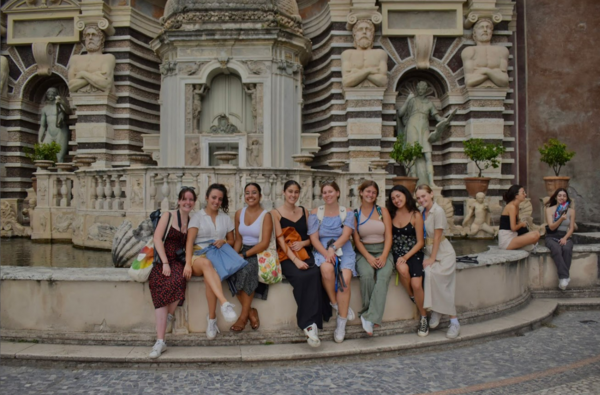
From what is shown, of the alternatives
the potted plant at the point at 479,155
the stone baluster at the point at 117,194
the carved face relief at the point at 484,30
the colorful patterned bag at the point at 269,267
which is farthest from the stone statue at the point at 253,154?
the colorful patterned bag at the point at 269,267

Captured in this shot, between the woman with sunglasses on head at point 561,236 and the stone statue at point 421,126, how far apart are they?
775 centimetres

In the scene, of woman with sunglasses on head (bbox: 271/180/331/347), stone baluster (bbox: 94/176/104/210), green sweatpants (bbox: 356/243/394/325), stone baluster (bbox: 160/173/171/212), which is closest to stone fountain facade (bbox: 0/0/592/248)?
stone baluster (bbox: 94/176/104/210)

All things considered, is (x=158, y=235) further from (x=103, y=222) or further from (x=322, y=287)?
(x=103, y=222)

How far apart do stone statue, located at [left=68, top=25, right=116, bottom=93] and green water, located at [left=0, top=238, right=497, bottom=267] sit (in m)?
6.44

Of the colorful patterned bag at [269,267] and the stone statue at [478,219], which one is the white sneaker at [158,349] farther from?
the stone statue at [478,219]

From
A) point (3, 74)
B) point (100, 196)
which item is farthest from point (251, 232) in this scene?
point (3, 74)

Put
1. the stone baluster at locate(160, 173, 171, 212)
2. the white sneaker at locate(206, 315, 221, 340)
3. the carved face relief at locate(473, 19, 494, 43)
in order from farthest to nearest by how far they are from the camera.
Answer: the carved face relief at locate(473, 19, 494, 43) → the stone baluster at locate(160, 173, 171, 212) → the white sneaker at locate(206, 315, 221, 340)

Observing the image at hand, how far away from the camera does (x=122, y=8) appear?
643 inches

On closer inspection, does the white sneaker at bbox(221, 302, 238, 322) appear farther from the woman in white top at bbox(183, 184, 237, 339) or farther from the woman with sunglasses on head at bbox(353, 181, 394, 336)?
the woman with sunglasses on head at bbox(353, 181, 394, 336)

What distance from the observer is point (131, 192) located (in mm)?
10031

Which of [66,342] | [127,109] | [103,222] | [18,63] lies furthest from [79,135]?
[66,342]

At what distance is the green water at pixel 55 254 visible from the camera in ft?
26.8

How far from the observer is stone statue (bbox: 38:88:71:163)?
1709 cm

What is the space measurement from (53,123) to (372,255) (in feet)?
51.6
